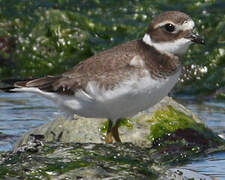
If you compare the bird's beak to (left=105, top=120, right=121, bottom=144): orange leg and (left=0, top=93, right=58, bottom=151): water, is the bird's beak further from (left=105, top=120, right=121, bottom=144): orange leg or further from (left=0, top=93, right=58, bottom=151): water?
(left=0, top=93, right=58, bottom=151): water

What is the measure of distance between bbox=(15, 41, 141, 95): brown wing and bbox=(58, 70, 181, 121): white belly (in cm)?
8

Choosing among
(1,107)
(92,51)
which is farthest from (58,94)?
(92,51)

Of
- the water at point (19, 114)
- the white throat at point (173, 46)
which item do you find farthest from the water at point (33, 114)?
the white throat at point (173, 46)

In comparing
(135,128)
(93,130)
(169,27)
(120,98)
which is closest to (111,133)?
(93,130)

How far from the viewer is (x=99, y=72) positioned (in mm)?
6859

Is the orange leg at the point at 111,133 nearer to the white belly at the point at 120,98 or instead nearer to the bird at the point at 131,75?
the bird at the point at 131,75

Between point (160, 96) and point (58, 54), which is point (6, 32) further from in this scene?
point (160, 96)

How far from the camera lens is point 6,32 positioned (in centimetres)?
1135

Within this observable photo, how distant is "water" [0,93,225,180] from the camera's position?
8617mm

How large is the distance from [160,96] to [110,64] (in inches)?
22.4

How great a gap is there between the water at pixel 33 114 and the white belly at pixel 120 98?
3.83ft

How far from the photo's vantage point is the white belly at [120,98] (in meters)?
6.60

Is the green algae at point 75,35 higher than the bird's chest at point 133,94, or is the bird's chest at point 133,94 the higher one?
the green algae at point 75,35

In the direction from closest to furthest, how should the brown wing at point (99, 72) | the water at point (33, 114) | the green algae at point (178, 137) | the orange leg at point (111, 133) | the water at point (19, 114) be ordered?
the brown wing at point (99, 72), the orange leg at point (111, 133), the green algae at point (178, 137), the water at point (33, 114), the water at point (19, 114)
